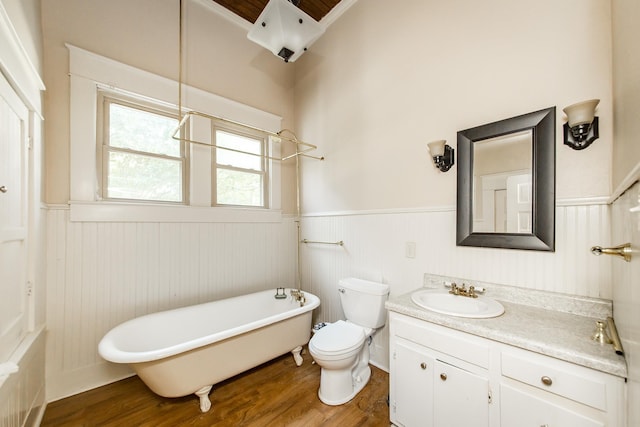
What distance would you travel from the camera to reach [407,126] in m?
1.97

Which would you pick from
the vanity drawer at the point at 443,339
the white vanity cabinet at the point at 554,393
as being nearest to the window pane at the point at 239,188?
the vanity drawer at the point at 443,339

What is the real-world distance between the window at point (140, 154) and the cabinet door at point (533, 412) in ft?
8.62

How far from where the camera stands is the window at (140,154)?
2037 mm

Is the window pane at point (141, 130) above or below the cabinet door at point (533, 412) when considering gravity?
above

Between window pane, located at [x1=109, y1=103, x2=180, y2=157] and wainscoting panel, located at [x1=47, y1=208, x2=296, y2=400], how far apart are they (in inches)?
26.9

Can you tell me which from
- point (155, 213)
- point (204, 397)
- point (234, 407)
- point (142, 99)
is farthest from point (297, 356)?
point (142, 99)

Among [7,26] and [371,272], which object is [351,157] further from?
[7,26]

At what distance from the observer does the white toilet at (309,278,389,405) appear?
165 cm

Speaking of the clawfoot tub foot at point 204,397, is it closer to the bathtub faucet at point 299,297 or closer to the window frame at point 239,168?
the bathtub faucet at point 299,297

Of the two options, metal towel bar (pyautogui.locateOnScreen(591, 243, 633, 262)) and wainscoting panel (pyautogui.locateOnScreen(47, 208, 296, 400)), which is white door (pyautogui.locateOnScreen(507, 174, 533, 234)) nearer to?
metal towel bar (pyautogui.locateOnScreen(591, 243, 633, 262))

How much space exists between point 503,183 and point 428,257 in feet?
2.20

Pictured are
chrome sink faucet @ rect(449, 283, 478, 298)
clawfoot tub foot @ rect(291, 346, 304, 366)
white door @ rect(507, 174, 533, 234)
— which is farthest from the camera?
clawfoot tub foot @ rect(291, 346, 304, 366)

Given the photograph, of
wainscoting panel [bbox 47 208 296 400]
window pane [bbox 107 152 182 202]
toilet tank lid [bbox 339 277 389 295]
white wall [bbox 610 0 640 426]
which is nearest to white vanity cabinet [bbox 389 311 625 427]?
white wall [bbox 610 0 640 426]

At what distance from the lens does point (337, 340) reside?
5.69 feet
